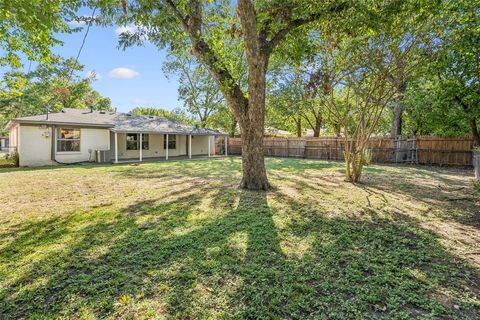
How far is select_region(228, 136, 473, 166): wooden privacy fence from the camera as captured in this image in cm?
1311

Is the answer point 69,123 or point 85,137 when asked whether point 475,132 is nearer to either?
point 85,137

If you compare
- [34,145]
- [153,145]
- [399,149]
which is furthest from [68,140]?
[399,149]

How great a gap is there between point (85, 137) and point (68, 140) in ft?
2.68

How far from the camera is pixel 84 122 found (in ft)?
45.9

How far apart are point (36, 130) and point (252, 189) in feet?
40.5

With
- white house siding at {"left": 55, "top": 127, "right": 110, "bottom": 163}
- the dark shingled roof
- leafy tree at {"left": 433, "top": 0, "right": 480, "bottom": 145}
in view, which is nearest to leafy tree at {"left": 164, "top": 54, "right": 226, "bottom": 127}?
the dark shingled roof

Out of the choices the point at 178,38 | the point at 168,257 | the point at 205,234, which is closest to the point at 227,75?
the point at 178,38

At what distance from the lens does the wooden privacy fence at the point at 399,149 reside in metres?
13.1

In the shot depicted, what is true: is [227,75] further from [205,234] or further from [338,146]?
[338,146]

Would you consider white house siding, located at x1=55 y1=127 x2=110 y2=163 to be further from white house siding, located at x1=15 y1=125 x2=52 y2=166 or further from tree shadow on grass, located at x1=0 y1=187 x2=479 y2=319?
tree shadow on grass, located at x1=0 y1=187 x2=479 y2=319

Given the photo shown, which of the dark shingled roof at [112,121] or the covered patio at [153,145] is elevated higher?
the dark shingled roof at [112,121]

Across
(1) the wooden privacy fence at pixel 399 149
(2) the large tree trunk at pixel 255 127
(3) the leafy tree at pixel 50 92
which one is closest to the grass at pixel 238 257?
(2) the large tree trunk at pixel 255 127

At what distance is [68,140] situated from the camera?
13.9 metres

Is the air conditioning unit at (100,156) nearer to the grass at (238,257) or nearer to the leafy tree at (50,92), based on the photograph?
the leafy tree at (50,92)
